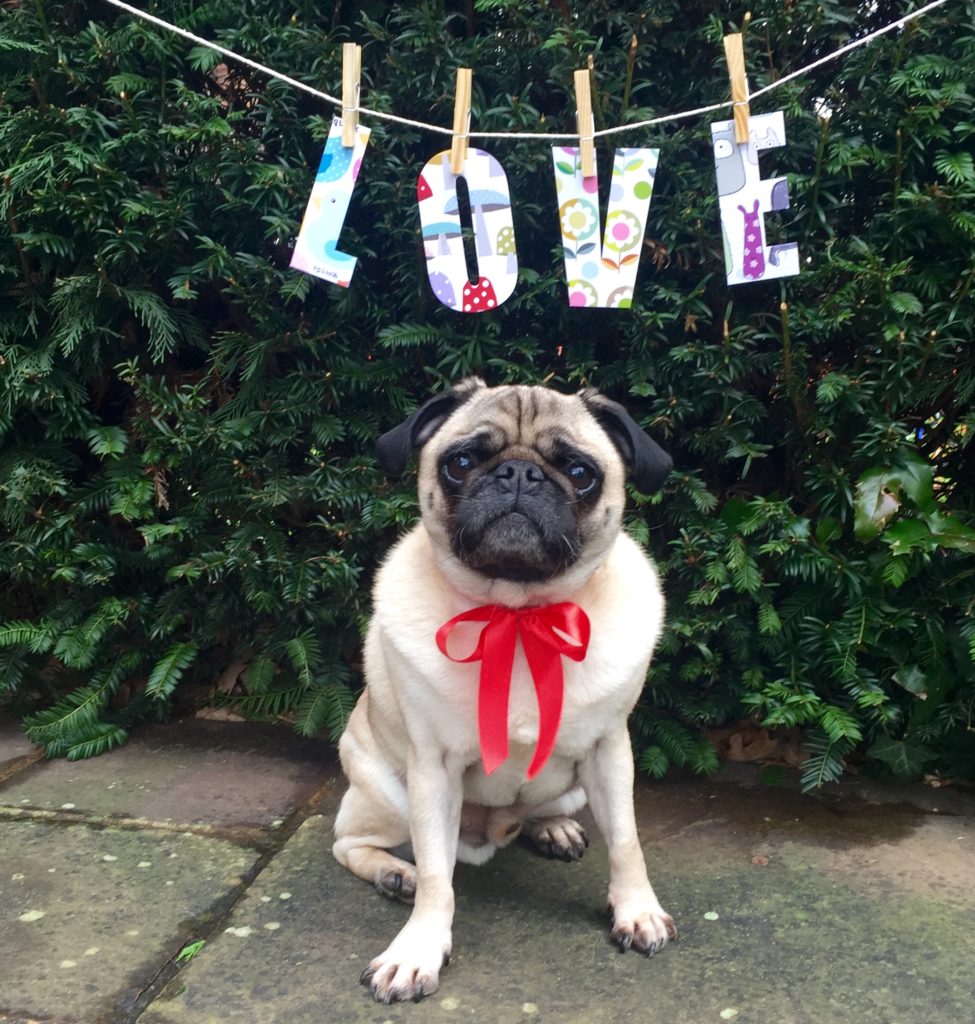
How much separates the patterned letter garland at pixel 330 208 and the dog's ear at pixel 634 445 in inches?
42.7

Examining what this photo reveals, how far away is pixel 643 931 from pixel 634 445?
1.30 meters

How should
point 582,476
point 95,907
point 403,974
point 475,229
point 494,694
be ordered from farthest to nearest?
1. point 475,229
2. point 95,907
3. point 582,476
4. point 494,694
5. point 403,974

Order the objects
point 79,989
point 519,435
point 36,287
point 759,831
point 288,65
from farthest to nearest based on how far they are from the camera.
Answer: point 36,287
point 288,65
point 759,831
point 519,435
point 79,989

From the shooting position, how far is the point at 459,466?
2.47m

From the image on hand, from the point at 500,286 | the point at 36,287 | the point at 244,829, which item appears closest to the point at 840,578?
the point at 500,286

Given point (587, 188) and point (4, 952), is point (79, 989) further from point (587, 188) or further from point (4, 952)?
point (587, 188)

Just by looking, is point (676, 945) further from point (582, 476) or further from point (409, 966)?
point (582, 476)

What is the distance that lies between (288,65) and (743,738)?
3197 millimetres

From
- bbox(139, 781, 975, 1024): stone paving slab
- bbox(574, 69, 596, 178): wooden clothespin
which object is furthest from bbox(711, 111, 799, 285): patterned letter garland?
bbox(139, 781, 975, 1024): stone paving slab

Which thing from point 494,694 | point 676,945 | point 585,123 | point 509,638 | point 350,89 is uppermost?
point 350,89

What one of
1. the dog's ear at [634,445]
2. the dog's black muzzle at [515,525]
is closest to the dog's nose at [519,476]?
the dog's black muzzle at [515,525]

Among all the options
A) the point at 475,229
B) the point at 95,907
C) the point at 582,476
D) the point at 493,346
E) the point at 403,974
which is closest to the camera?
the point at 403,974

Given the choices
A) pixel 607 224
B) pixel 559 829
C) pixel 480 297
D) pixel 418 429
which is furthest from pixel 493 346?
pixel 559 829

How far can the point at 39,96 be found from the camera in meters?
3.38
